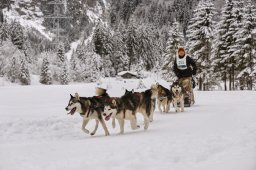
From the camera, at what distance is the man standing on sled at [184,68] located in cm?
1488

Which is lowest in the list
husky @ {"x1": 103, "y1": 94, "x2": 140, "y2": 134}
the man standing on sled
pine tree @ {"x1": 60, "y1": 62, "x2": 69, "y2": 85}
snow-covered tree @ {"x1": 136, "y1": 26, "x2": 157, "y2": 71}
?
husky @ {"x1": 103, "y1": 94, "x2": 140, "y2": 134}

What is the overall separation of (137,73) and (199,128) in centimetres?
7916

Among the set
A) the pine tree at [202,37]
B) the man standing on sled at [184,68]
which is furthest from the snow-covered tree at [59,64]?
the man standing on sled at [184,68]

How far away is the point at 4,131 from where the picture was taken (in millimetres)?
Answer: 11891

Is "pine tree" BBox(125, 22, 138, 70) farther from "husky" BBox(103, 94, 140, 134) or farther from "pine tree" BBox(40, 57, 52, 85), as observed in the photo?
"husky" BBox(103, 94, 140, 134)

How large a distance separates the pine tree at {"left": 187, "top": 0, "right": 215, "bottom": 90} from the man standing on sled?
2760 cm

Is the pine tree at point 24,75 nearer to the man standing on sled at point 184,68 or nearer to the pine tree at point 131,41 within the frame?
the pine tree at point 131,41

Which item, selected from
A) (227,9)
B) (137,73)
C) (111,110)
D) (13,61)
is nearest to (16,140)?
(111,110)

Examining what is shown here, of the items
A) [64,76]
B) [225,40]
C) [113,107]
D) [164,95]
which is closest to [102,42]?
[64,76]

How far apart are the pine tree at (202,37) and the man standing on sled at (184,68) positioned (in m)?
27.6

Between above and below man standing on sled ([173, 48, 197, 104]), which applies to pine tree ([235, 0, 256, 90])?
above

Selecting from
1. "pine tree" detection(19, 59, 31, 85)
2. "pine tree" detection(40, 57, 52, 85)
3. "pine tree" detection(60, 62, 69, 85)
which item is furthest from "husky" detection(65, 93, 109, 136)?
"pine tree" detection(40, 57, 52, 85)

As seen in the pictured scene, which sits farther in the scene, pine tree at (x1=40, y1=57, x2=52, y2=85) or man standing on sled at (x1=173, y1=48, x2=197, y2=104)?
pine tree at (x1=40, y1=57, x2=52, y2=85)

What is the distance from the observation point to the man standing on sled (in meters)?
14.9
